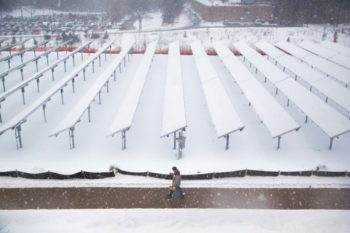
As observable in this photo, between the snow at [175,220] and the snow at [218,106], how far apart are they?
3106 mm

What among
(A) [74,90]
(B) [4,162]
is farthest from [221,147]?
(A) [74,90]

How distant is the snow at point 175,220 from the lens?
8188 millimetres

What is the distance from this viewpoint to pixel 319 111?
42.1 feet

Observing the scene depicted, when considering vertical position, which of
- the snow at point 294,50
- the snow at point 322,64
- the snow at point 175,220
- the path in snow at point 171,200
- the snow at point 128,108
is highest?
the snow at point 294,50

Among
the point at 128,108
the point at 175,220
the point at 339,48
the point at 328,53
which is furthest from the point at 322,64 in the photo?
the point at 175,220

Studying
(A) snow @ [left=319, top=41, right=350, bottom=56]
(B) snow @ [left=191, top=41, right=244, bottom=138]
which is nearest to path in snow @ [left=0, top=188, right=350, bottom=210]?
(B) snow @ [left=191, top=41, right=244, bottom=138]

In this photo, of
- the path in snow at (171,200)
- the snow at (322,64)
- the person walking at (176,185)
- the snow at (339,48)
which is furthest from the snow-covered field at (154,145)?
the snow at (339,48)

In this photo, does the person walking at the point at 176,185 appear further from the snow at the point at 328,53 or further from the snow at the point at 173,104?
the snow at the point at 328,53

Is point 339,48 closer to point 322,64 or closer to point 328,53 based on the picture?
point 328,53

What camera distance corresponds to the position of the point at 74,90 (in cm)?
1784

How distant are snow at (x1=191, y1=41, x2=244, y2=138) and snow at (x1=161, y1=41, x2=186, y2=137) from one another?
1.02 metres

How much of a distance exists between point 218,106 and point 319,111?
3409 mm

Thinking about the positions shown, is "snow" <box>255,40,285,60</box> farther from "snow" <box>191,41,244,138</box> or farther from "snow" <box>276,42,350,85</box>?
"snow" <box>191,41,244,138</box>

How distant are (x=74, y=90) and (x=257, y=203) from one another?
1148 cm
